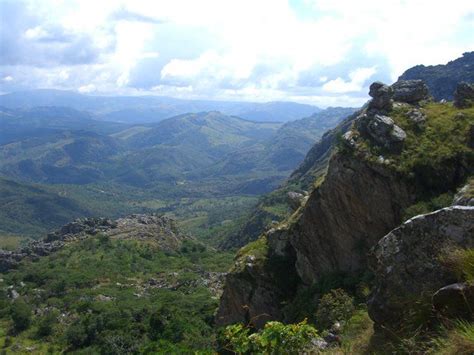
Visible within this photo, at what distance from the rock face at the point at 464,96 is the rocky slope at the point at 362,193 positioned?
3.46ft

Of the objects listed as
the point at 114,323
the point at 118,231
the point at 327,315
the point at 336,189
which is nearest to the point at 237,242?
the point at 118,231

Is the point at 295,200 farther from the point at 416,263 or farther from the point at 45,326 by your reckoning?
the point at 45,326

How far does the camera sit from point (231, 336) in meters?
10.9

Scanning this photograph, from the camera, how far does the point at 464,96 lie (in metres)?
37.4

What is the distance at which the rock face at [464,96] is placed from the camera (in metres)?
36.4

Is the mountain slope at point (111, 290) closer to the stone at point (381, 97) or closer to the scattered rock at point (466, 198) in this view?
the scattered rock at point (466, 198)

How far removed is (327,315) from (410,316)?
417 inches

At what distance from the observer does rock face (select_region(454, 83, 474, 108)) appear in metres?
36.4

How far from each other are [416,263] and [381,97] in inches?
1093

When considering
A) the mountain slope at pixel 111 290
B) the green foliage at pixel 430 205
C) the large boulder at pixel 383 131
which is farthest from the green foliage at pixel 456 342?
the large boulder at pixel 383 131

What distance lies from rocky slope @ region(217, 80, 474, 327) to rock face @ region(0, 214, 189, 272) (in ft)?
339

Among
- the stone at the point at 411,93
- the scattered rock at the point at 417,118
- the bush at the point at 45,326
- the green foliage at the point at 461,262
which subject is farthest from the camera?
the bush at the point at 45,326

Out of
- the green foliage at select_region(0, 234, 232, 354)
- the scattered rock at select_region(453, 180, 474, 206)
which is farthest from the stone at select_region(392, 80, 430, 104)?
the green foliage at select_region(0, 234, 232, 354)

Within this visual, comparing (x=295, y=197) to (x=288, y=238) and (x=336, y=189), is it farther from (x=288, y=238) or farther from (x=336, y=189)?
(x=336, y=189)
